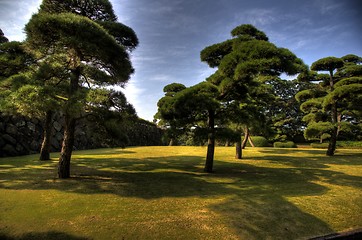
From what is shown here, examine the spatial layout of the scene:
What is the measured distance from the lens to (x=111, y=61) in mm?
6715

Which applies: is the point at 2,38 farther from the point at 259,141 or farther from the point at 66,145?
the point at 259,141

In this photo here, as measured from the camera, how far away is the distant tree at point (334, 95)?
1255 cm

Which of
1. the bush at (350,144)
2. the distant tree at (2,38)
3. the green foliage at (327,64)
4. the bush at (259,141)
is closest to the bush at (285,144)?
the bush at (259,141)

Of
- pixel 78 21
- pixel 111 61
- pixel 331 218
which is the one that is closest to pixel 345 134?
pixel 331 218

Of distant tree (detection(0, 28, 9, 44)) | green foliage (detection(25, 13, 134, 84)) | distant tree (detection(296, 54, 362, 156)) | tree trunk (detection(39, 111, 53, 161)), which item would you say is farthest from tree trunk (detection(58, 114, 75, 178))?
distant tree (detection(296, 54, 362, 156))

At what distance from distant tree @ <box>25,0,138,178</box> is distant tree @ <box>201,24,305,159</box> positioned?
3519mm

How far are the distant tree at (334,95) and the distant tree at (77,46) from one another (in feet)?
39.2

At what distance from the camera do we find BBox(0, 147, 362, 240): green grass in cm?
383

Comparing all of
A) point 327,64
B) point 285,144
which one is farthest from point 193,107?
point 285,144

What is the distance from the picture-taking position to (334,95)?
12445mm

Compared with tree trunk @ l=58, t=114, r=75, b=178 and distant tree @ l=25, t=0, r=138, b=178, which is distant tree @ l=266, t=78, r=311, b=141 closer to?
distant tree @ l=25, t=0, r=138, b=178

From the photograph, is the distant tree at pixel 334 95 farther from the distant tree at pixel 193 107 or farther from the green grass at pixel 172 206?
the distant tree at pixel 193 107

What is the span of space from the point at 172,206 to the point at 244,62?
16.6 feet

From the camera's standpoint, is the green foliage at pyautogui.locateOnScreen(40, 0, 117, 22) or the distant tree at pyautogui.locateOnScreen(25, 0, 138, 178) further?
the green foliage at pyautogui.locateOnScreen(40, 0, 117, 22)
